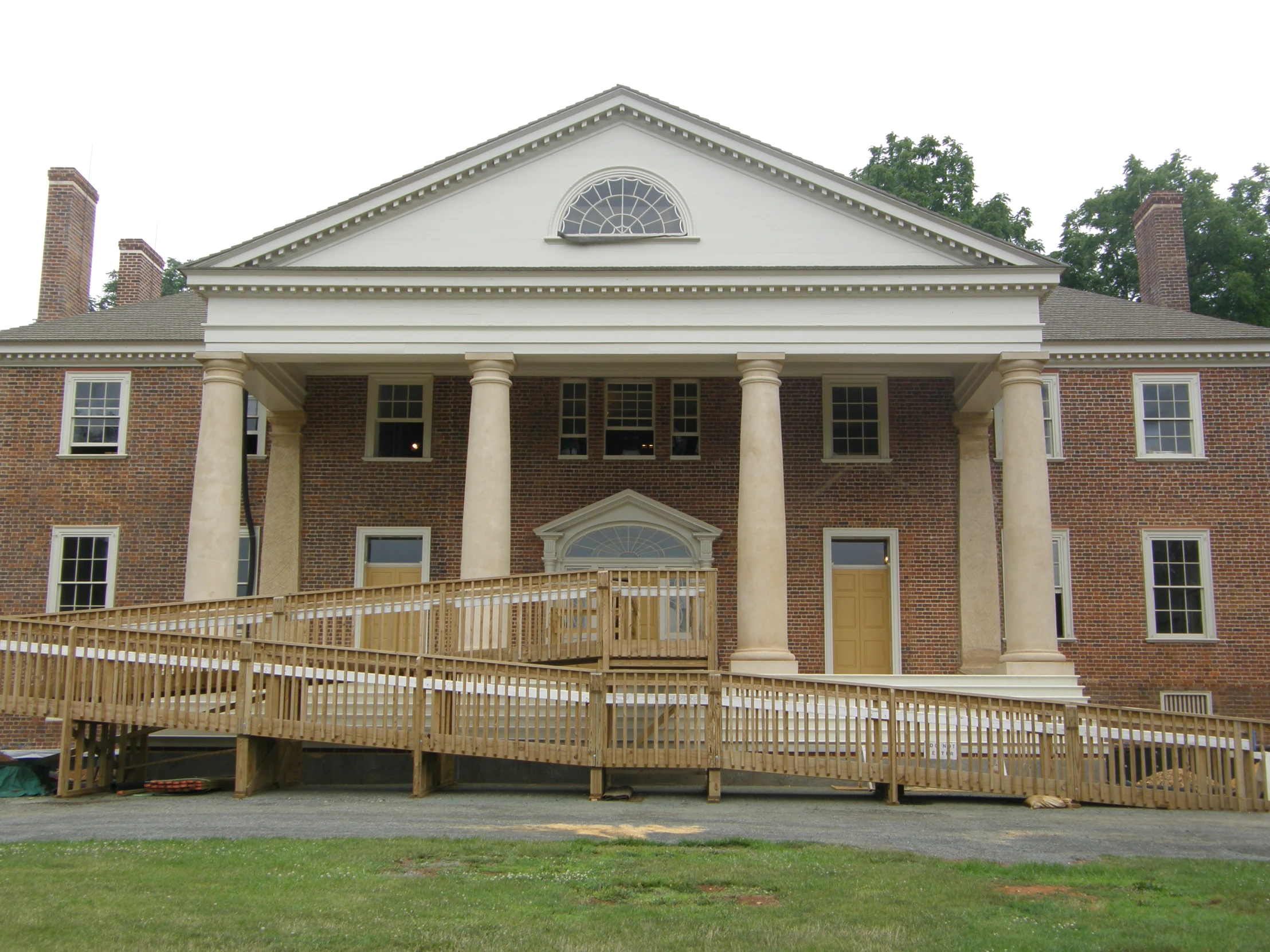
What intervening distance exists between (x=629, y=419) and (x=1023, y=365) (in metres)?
7.60

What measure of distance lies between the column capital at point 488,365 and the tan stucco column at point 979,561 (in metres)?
9.03

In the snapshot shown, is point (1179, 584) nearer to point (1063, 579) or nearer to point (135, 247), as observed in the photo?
point (1063, 579)

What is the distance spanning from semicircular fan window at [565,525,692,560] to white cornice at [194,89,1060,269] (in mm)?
6934

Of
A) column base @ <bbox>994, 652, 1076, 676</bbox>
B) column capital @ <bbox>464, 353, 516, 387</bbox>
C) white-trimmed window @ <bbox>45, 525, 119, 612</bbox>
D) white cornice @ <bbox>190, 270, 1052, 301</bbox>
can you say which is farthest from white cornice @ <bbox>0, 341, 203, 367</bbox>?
column base @ <bbox>994, 652, 1076, 676</bbox>

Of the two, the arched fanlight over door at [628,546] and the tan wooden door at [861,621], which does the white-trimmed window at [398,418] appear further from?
the tan wooden door at [861,621]

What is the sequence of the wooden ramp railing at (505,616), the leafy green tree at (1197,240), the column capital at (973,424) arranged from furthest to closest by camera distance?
1. the leafy green tree at (1197,240)
2. the column capital at (973,424)
3. the wooden ramp railing at (505,616)

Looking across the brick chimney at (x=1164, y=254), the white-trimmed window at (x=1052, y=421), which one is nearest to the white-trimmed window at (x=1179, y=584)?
the white-trimmed window at (x=1052, y=421)

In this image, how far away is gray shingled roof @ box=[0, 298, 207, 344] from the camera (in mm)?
24500

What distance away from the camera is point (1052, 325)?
2556 centimetres

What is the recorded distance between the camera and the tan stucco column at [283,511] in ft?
77.2

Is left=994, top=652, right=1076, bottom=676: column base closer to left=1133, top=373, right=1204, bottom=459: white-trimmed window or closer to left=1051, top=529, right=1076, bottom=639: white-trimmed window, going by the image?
left=1051, top=529, right=1076, bottom=639: white-trimmed window

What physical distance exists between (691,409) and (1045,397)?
7107 mm

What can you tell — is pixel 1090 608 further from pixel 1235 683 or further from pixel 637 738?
pixel 637 738

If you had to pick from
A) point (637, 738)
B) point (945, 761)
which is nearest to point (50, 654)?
point (637, 738)
